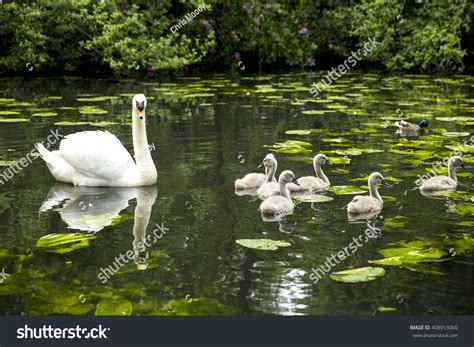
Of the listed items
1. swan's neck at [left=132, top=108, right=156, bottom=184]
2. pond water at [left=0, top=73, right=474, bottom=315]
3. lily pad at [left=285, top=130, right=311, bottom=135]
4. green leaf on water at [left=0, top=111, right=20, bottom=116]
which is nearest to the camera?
pond water at [left=0, top=73, right=474, bottom=315]

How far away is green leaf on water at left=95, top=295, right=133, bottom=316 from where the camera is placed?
475cm

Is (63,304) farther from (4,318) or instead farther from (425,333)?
(425,333)

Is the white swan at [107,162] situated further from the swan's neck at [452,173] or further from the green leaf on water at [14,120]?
the green leaf on water at [14,120]

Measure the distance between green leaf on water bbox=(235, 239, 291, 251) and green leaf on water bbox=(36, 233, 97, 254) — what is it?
4.11 feet

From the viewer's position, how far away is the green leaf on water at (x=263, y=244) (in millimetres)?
5999

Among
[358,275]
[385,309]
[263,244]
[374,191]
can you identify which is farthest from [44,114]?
[385,309]

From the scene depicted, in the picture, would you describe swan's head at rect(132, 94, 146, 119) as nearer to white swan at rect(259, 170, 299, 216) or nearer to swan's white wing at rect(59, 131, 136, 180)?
swan's white wing at rect(59, 131, 136, 180)

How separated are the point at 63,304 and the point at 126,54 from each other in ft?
47.5

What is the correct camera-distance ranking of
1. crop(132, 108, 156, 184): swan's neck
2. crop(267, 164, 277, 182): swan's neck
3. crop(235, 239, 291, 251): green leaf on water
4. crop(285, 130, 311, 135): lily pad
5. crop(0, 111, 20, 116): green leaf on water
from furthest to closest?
crop(0, 111, 20, 116): green leaf on water → crop(285, 130, 311, 135): lily pad → crop(132, 108, 156, 184): swan's neck → crop(267, 164, 277, 182): swan's neck → crop(235, 239, 291, 251): green leaf on water

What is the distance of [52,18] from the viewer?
19.5 metres

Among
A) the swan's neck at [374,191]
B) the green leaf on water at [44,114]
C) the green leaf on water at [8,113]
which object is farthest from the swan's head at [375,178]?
the green leaf on water at [8,113]

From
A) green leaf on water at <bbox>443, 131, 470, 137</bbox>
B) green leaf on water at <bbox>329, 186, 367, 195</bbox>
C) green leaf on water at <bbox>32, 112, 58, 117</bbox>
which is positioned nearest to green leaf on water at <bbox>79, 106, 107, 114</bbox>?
green leaf on water at <bbox>32, 112, 58, 117</bbox>

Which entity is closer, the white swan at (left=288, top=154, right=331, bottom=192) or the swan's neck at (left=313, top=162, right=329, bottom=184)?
the white swan at (left=288, top=154, right=331, bottom=192)

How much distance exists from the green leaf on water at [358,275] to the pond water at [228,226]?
0.13 ft
